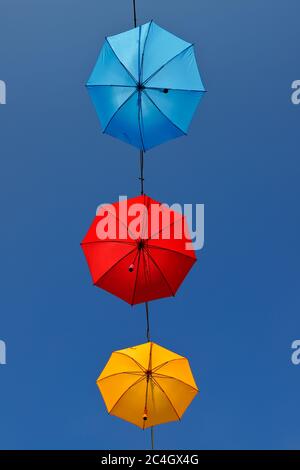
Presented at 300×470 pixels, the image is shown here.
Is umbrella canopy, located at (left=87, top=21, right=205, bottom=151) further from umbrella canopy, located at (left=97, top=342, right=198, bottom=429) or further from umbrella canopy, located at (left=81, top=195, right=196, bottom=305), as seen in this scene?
umbrella canopy, located at (left=97, top=342, right=198, bottom=429)

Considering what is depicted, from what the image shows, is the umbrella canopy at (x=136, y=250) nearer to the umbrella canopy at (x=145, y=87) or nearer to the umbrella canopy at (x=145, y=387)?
the umbrella canopy at (x=145, y=387)

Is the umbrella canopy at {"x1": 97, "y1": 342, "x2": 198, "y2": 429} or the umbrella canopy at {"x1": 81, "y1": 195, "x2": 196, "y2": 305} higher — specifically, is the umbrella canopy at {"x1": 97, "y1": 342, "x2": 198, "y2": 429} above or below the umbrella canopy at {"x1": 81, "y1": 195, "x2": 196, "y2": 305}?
below

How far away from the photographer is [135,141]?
43.5 ft

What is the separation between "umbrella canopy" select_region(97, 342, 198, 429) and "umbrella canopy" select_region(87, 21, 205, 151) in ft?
16.7

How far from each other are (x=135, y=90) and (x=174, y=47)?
1.60 metres

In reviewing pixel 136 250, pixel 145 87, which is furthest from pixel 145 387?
pixel 145 87

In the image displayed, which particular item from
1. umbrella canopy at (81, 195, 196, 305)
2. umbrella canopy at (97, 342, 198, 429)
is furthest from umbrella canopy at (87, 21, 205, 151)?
umbrella canopy at (97, 342, 198, 429)

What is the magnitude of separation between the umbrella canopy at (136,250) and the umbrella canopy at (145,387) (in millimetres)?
1502

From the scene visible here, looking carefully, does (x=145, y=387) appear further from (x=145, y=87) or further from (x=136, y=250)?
(x=145, y=87)

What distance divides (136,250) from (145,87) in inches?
147


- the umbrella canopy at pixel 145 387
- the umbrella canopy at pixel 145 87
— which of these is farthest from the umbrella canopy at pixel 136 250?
the umbrella canopy at pixel 145 87

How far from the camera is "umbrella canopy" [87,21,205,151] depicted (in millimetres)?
12961

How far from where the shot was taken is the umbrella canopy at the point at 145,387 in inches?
556

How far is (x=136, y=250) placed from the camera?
13.8m
